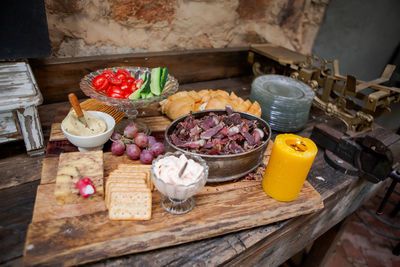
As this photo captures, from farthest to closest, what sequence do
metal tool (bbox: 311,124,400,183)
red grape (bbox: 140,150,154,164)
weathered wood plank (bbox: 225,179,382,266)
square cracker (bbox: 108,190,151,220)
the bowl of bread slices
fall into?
1. the bowl of bread slices
2. metal tool (bbox: 311,124,400,183)
3. red grape (bbox: 140,150,154,164)
4. weathered wood plank (bbox: 225,179,382,266)
5. square cracker (bbox: 108,190,151,220)

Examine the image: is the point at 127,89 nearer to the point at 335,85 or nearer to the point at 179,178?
the point at 179,178

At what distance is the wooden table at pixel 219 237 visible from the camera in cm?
76

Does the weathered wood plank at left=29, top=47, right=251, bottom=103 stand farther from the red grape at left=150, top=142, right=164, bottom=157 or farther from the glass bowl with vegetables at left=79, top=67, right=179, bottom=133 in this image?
the red grape at left=150, top=142, right=164, bottom=157

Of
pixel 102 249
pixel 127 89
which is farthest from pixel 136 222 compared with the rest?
pixel 127 89

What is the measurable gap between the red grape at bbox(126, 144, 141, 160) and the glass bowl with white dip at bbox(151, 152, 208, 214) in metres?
0.23

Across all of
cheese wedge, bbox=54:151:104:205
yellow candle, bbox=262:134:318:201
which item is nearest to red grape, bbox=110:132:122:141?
cheese wedge, bbox=54:151:104:205

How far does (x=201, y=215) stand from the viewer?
83cm

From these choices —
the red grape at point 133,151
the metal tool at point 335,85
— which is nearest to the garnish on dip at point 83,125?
the red grape at point 133,151

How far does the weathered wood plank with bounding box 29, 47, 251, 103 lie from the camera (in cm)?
135

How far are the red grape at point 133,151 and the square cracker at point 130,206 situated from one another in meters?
0.24

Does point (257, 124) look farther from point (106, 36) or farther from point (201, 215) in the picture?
point (106, 36)

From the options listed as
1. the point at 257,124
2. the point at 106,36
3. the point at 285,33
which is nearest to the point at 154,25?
the point at 106,36

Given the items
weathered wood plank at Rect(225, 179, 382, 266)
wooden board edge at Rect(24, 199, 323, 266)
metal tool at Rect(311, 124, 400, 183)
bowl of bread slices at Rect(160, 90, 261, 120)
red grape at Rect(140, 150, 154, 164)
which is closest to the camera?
wooden board edge at Rect(24, 199, 323, 266)

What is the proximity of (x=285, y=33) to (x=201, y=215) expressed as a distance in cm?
188
